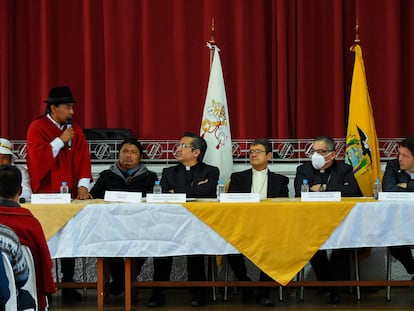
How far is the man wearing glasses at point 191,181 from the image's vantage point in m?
5.08

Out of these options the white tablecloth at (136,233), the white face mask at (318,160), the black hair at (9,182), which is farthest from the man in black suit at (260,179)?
the black hair at (9,182)

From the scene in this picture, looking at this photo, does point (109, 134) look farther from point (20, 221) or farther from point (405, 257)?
point (20, 221)

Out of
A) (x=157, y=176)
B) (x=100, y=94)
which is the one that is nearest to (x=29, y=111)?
(x=100, y=94)

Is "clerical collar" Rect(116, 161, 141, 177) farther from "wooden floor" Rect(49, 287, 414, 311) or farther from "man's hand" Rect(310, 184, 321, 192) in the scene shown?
"man's hand" Rect(310, 184, 321, 192)

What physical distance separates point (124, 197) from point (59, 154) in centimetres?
86

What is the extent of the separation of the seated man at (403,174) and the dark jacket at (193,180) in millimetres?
1194

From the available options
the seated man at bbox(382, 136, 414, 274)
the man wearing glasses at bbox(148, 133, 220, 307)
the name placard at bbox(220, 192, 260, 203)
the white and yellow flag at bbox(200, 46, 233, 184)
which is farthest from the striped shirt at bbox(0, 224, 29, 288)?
the white and yellow flag at bbox(200, 46, 233, 184)

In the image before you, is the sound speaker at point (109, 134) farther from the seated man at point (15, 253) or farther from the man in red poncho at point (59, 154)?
the seated man at point (15, 253)

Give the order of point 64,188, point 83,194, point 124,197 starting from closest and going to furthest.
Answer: point 124,197, point 64,188, point 83,194

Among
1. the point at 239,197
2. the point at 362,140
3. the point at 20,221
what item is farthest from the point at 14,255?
the point at 362,140

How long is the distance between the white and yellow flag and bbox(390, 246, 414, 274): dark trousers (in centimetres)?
143

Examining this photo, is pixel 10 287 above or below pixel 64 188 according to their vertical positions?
below

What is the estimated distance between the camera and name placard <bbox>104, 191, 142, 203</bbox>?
466cm

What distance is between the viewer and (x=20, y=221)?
3203mm
